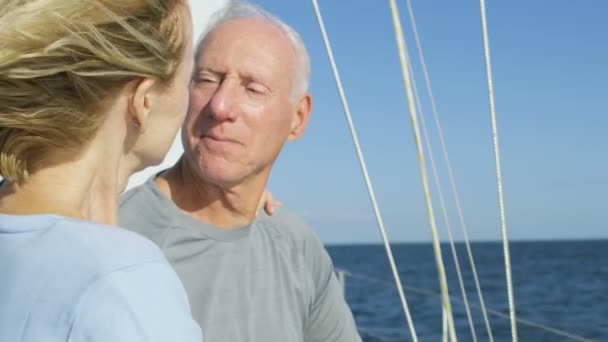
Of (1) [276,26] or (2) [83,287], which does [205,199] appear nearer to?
(1) [276,26]

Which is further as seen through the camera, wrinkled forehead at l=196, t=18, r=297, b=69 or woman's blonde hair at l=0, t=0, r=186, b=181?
wrinkled forehead at l=196, t=18, r=297, b=69

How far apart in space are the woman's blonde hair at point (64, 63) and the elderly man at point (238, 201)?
65cm

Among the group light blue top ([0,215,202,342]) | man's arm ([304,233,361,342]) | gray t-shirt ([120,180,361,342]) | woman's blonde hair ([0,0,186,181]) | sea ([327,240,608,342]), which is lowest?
sea ([327,240,608,342])

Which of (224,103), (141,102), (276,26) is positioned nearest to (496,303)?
(276,26)

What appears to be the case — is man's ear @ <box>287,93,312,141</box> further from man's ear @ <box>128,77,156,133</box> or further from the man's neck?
man's ear @ <box>128,77,156,133</box>

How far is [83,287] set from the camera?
2.12 ft

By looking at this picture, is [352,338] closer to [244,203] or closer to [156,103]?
[244,203]

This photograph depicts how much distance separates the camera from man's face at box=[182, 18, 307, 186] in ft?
4.60

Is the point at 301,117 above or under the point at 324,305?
above

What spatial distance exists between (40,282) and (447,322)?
1.09 m

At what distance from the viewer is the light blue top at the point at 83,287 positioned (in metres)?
0.64

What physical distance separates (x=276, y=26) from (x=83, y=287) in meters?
0.92

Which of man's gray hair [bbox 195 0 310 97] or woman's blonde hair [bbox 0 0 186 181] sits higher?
woman's blonde hair [bbox 0 0 186 181]

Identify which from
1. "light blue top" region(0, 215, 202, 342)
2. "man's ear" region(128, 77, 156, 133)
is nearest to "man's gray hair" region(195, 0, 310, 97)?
"man's ear" region(128, 77, 156, 133)
